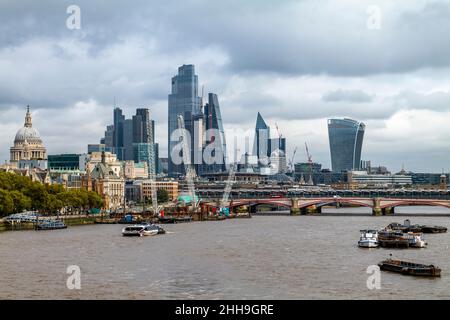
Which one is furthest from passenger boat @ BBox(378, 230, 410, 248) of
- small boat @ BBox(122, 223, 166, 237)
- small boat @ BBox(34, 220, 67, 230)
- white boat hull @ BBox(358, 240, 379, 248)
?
small boat @ BBox(34, 220, 67, 230)

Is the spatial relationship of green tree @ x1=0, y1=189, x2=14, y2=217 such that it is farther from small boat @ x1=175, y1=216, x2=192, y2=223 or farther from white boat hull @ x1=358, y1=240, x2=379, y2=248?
white boat hull @ x1=358, y1=240, x2=379, y2=248

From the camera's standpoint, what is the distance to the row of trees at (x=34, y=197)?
9272 centimetres

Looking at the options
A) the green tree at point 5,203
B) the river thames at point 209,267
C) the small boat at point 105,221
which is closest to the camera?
the river thames at point 209,267

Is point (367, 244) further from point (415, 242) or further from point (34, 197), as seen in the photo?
point (34, 197)

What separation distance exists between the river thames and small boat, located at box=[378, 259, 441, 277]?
0.63 m

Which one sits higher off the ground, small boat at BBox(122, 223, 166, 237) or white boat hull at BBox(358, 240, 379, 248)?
small boat at BBox(122, 223, 166, 237)

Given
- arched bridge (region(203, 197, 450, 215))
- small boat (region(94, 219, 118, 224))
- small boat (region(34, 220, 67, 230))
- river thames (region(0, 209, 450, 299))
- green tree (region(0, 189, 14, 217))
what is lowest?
river thames (region(0, 209, 450, 299))

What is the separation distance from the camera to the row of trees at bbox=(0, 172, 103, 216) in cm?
9272

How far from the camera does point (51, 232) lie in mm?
85312

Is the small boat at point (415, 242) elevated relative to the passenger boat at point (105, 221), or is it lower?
lower

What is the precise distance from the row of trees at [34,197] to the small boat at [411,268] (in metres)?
52.1

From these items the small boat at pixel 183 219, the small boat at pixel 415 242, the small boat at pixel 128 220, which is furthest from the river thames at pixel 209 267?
the small boat at pixel 183 219

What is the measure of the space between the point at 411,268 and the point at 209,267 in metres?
11.8

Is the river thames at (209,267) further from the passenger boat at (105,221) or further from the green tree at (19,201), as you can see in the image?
the passenger boat at (105,221)
